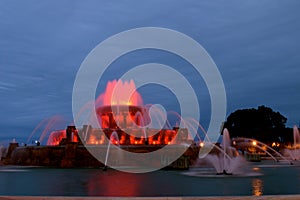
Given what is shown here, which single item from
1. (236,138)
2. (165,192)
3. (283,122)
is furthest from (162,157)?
(283,122)

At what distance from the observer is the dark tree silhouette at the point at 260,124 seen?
6338cm

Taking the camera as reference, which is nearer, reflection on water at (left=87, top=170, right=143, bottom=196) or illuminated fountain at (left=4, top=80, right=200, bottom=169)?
reflection on water at (left=87, top=170, right=143, bottom=196)

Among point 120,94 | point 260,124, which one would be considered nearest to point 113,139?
point 120,94

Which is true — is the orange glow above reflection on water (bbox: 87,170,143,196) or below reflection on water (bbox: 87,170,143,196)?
above

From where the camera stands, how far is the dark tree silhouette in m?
63.4

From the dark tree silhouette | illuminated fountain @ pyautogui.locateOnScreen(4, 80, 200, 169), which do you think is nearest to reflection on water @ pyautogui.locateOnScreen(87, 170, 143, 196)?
illuminated fountain @ pyautogui.locateOnScreen(4, 80, 200, 169)

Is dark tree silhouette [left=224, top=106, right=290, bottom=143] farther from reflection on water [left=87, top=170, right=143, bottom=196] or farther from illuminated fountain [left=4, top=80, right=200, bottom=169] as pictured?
reflection on water [left=87, top=170, right=143, bottom=196]

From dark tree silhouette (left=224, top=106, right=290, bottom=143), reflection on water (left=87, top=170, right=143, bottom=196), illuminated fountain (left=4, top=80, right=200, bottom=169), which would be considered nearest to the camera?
reflection on water (left=87, top=170, right=143, bottom=196)

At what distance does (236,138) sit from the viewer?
63875mm

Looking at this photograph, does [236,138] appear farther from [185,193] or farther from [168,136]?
[185,193]

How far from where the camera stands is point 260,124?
64250 millimetres

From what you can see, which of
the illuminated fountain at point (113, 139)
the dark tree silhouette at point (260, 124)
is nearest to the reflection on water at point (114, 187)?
the illuminated fountain at point (113, 139)

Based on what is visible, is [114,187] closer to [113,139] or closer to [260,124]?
[113,139]

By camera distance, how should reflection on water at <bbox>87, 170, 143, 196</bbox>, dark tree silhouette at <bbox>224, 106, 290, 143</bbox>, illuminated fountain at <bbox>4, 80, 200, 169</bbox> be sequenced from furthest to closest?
dark tree silhouette at <bbox>224, 106, 290, 143</bbox>, illuminated fountain at <bbox>4, 80, 200, 169</bbox>, reflection on water at <bbox>87, 170, 143, 196</bbox>
